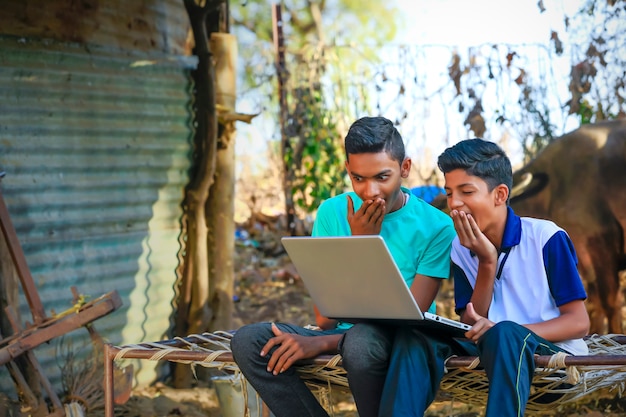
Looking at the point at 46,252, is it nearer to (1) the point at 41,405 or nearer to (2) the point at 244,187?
(1) the point at 41,405

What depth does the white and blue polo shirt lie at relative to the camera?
3195 mm

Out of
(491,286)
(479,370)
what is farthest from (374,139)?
(479,370)

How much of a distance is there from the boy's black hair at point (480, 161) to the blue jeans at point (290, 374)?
2.00ft

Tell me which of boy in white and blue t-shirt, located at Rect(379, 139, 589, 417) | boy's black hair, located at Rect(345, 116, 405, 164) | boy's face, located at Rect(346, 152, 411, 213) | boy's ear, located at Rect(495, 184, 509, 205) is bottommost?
boy in white and blue t-shirt, located at Rect(379, 139, 589, 417)

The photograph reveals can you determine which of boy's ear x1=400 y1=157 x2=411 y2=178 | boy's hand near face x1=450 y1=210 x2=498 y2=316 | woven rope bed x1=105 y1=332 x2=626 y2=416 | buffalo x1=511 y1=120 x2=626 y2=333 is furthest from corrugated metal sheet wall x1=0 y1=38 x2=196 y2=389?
boy's hand near face x1=450 y1=210 x2=498 y2=316

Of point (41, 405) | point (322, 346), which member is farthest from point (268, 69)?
point (322, 346)

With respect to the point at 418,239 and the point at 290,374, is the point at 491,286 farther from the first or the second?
the point at 290,374

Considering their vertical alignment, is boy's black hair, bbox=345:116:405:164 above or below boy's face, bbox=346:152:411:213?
above

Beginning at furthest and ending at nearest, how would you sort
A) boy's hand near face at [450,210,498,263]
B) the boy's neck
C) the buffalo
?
the buffalo → the boy's neck → boy's hand near face at [450,210,498,263]

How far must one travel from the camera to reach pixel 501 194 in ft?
10.9

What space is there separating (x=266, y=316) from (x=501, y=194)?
4.57 meters

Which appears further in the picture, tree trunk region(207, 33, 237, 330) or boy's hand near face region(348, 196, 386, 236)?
tree trunk region(207, 33, 237, 330)

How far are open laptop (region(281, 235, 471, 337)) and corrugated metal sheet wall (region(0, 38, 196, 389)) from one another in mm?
2353

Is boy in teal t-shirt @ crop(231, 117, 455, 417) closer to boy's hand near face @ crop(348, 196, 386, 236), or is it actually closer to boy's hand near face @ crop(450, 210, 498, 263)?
boy's hand near face @ crop(348, 196, 386, 236)
